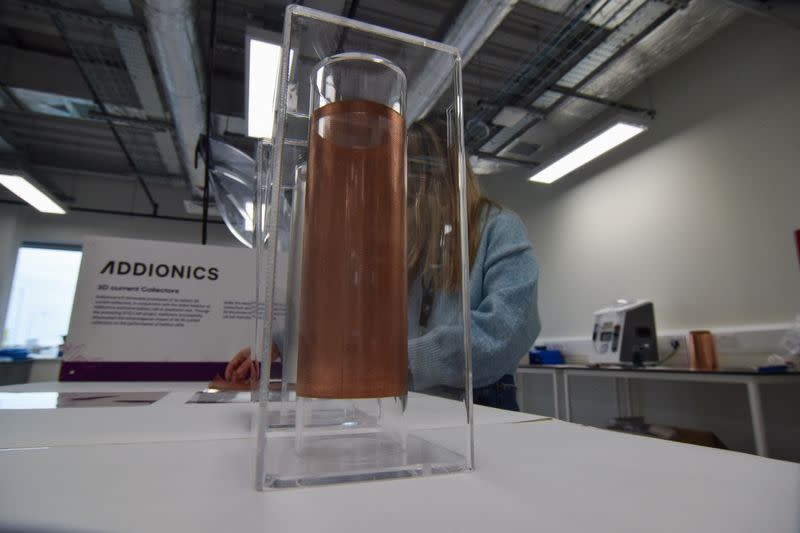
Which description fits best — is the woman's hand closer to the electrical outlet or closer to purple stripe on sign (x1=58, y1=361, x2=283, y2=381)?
purple stripe on sign (x1=58, y1=361, x2=283, y2=381)

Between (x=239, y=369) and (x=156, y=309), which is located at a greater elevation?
(x=156, y=309)

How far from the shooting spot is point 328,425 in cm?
39

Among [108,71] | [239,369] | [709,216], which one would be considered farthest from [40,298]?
[709,216]

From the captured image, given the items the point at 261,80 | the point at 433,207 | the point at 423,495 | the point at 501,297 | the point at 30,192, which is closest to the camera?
the point at 423,495

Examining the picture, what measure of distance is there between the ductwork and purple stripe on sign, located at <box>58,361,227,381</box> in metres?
1.32

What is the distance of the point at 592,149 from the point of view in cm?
314

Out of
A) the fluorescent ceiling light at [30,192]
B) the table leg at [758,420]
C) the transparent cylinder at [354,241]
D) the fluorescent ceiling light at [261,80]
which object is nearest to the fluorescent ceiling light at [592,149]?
the table leg at [758,420]

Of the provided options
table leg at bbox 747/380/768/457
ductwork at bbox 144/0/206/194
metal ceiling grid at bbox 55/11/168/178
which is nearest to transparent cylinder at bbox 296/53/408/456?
ductwork at bbox 144/0/206/194

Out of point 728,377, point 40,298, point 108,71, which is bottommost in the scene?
point 728,377

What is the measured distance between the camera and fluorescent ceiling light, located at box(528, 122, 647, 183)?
2879 mm

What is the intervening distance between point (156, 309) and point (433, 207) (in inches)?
35.2

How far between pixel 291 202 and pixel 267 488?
A: 276mm

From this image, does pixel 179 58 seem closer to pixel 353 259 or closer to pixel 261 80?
pixel 261 80

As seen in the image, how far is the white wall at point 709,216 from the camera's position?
2.46 metres
